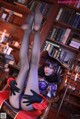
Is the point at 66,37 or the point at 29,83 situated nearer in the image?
the point at 29,83

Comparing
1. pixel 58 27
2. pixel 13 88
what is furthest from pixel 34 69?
pixel 58 27

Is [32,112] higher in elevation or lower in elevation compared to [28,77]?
lower

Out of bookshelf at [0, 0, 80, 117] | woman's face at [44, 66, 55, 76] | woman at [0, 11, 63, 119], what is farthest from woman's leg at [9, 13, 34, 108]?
bookshelf at [0, 0, 80, 117]

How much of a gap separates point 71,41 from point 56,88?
4.31 feet

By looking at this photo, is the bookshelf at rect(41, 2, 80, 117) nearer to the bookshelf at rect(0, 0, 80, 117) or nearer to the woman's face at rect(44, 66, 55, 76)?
the bookshelf at rect(0, 0, 80, 117)

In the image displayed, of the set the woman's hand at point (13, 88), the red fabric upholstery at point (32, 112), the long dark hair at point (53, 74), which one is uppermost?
the long dark hair at point (53, 74)

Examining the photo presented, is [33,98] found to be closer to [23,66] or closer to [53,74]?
[23,66]

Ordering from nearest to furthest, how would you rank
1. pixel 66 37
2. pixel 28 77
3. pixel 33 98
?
pixel 33 98 < pixel 28 77 < pixel 66 37

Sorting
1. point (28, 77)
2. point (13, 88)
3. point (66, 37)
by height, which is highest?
point (66, 37)

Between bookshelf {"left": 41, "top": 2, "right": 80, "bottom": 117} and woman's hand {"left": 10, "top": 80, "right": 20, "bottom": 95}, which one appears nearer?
woman's hand {"left": 10, "top": 80, "right": 20, "bottom": 95}

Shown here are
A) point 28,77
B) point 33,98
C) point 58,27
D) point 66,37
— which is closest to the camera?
point 33,98

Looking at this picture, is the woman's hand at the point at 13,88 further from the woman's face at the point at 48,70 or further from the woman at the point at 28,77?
the woman's face at the point at 48,70

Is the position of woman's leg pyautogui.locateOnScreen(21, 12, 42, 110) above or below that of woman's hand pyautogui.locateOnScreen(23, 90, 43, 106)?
above

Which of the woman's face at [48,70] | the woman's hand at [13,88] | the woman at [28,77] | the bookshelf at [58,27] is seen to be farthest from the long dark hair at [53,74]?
the bookshelf at [58,27]
